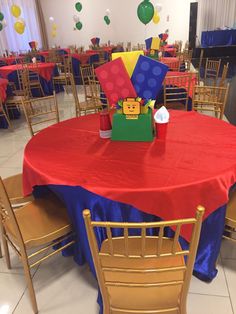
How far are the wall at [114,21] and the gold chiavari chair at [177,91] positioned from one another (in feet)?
28.0

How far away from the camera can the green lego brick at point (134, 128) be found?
63.4 inches

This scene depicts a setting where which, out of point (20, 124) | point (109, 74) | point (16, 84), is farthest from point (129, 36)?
point (109, 74)

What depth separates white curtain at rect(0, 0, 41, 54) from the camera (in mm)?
9227

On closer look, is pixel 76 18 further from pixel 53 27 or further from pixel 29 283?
pixel 29 283

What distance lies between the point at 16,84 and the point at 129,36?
7201 millimetres

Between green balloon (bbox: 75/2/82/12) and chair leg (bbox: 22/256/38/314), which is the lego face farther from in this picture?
green balloon (bbox: 75/2/82/12)

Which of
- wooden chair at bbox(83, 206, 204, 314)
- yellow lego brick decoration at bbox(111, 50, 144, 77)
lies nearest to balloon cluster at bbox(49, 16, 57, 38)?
yellow lego brick decoration at bbox(111, 50, 144, 77)

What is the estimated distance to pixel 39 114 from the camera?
2.49 m

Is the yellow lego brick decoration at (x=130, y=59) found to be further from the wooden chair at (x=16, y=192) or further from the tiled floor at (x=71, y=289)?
the tiled floor at (x=71, y=289)

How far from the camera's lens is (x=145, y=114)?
5.27 feet

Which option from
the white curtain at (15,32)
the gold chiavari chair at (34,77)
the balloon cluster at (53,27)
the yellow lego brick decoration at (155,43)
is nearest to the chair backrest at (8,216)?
the yellow lego brick decoration at (155,43)

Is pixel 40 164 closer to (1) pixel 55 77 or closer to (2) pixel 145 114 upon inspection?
(2) pixel 145 114

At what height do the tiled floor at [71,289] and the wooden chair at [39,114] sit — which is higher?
the wooden chair at [39,114]

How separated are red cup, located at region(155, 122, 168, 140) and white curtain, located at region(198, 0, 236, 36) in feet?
36.7
